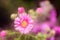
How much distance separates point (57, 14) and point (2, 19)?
0.73ft

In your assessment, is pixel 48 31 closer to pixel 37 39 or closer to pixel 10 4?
pixel 37 39

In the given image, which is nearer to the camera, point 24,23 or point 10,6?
point 24,23

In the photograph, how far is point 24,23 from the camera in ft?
1.96

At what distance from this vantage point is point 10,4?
740 mm

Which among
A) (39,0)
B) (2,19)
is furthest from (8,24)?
(39,0)

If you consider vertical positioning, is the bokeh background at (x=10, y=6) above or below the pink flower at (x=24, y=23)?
above

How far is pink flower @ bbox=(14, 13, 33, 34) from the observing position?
59 centimetres

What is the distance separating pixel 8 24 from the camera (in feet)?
2.35

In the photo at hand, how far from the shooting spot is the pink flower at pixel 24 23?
0.59 meters

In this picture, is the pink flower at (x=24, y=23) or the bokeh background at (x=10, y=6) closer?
the pink flower at (x=24, y=23)

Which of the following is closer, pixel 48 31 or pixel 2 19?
pixel 48 31

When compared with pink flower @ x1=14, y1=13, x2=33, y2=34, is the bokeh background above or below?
above

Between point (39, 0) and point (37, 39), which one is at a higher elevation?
point (39, 0)

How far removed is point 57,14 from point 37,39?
6.5 inches
